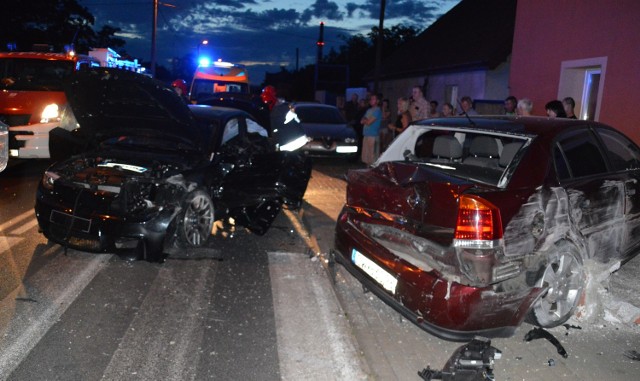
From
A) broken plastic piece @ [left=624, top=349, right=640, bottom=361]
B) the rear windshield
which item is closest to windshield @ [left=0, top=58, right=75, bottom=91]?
the rear windshield

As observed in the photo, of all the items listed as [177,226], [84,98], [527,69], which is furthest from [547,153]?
[527,69]

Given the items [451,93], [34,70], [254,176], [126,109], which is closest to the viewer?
[126,109]

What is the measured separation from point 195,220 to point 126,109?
1782mm

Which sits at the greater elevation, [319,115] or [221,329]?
[319,115]


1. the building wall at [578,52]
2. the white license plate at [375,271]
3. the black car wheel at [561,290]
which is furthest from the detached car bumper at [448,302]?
the building wall at [578,52]

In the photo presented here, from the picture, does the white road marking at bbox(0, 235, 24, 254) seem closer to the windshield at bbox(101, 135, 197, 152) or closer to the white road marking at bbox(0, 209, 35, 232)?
the white road marking at bbox(0, 209, 35, 232)

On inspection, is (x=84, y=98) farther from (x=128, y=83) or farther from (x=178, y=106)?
(x=178, y=106)

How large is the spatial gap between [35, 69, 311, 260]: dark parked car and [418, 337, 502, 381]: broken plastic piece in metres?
3.19

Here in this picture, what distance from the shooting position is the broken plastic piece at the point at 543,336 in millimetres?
4398

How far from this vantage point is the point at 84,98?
7078 mm

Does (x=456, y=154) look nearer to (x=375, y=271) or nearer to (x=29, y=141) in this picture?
(x=375, y=271)

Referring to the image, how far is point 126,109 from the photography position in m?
7.16

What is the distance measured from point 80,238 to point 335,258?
8.60ft

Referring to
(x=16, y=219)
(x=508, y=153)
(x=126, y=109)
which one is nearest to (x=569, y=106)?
(x=508, y=153)
